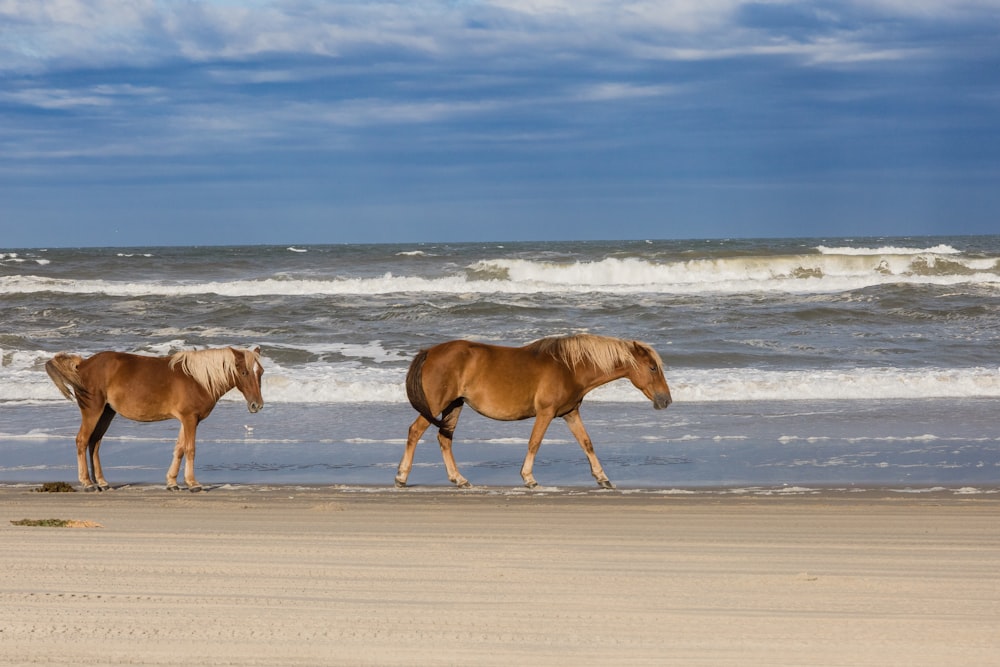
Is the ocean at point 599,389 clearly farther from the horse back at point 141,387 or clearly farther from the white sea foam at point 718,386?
the horse back at point 141,387

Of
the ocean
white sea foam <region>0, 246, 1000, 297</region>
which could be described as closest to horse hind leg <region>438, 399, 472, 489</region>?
the ocean

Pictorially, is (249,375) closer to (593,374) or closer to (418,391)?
(418,391)

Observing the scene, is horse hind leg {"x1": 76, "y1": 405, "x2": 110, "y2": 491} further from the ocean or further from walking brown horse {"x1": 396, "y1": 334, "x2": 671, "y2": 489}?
walking brown horse {"x1": 396, "y1": 334, "x2": 671, "y2": 489}

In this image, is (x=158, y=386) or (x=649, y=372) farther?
(x=649, y=372)

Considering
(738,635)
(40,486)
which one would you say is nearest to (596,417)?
(40,486)

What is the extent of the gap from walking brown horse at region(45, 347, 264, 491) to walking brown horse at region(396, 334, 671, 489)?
1199 mm

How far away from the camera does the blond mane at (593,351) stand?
7.92 meters

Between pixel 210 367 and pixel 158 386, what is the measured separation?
1.25 ft

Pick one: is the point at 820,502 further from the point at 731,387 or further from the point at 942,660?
the point at 731,387

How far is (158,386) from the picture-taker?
764cm

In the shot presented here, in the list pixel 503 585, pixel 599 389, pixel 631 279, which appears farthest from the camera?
pixel 631 279

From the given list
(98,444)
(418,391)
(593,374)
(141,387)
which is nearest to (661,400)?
(593,374)

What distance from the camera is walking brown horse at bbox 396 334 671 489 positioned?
7820mm

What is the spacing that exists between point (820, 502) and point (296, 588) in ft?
12.9
